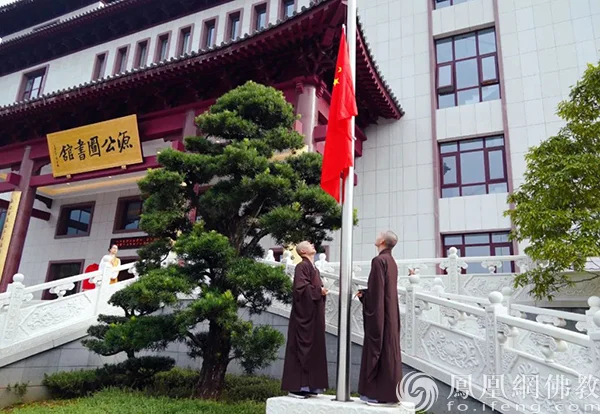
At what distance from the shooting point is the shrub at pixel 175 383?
5.36 m

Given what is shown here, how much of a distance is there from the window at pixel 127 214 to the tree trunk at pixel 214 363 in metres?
9.11

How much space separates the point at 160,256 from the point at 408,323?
2974mm

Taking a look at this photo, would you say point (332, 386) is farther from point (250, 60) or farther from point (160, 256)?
point (250, 60)

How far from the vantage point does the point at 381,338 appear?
3.54 metres

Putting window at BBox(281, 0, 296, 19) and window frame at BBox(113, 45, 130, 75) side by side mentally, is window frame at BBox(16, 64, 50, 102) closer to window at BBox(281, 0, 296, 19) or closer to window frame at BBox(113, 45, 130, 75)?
window frame at BBox(113, 45, 130, 75)

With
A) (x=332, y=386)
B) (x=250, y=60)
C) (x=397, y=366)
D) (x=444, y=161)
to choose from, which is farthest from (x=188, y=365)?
(x=444, y=161)

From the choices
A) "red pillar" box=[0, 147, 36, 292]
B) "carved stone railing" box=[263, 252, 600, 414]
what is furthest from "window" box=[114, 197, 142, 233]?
"carved stone railing" box=[263, 252, 600, 414]

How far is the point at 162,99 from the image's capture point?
10.2m

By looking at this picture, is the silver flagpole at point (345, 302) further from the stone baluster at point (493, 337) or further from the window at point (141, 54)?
the window at point (141, 54)

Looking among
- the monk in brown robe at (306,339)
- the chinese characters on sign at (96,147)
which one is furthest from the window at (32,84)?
the monk in brown robe at (306,339)

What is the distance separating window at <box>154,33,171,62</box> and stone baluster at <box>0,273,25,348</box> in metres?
9.94

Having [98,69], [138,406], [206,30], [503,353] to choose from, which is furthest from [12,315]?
[98,69]

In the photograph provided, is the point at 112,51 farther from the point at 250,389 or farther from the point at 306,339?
the point at 306,339

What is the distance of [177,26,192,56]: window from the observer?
14201mm
